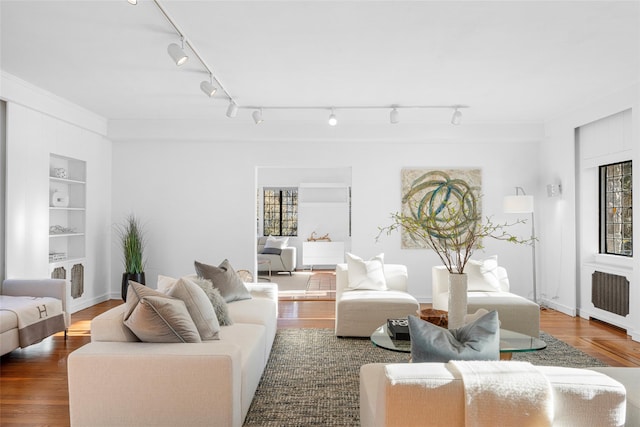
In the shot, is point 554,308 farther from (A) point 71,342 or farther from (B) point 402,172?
(A) point 71,342

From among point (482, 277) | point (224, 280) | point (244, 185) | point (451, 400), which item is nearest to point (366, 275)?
point (482, 277)

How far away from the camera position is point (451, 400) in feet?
5.28

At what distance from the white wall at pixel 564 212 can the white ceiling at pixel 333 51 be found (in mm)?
231

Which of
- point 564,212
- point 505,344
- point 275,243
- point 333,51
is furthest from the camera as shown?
point 275,243

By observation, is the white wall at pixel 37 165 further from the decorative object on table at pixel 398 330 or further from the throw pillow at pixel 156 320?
the decorative object on table at pixel 398 330

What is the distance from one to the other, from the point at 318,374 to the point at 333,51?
2631mm

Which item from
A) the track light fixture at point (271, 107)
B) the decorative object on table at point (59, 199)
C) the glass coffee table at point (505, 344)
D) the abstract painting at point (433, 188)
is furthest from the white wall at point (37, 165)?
the abstract painting at point (433, 188)

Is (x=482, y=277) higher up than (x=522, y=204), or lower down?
lower down

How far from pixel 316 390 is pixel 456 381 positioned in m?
1.90

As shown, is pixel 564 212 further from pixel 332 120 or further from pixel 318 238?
pixel 318 238

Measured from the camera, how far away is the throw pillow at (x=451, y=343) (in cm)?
191

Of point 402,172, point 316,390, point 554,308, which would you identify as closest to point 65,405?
point 316,390

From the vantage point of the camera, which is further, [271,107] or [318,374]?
[271,107]

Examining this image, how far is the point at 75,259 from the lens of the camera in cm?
620
